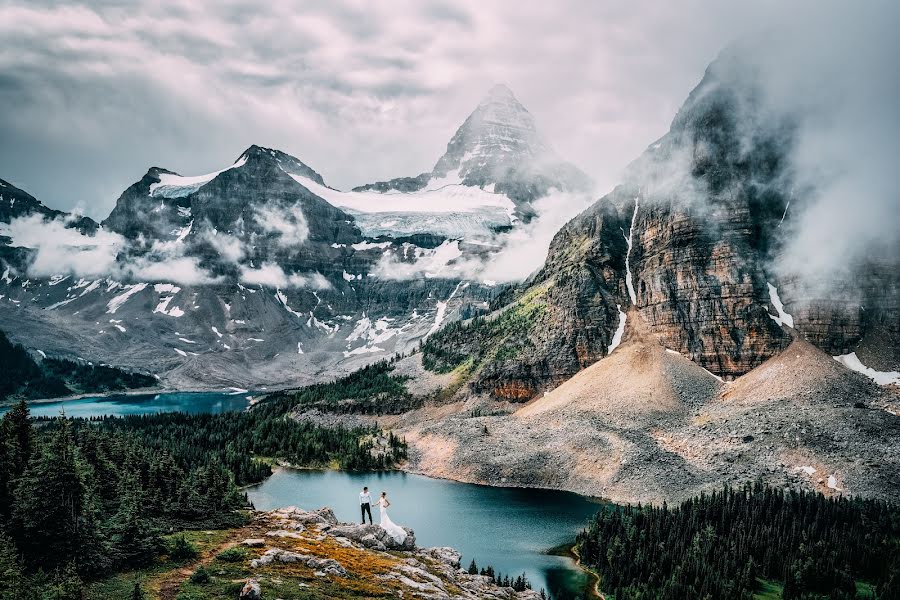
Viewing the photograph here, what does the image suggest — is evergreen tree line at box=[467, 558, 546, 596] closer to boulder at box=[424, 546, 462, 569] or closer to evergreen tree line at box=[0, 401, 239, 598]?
boulder at box=[424, 546, 462, 569]

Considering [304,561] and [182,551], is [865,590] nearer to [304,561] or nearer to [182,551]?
[304,561]

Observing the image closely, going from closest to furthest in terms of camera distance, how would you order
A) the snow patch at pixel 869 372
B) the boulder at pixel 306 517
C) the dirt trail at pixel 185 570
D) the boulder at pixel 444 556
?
the dirt trail at pixel 185 570 < the boulder at pixel 306 517 < the boulder at pixel 444 556 < the snow patch at pixel 869 372

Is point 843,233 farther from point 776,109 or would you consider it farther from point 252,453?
point 252,453

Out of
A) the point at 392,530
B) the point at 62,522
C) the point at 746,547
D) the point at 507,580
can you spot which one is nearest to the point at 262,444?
the point at 507,580

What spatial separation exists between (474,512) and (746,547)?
40587 mm

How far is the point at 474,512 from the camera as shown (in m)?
106

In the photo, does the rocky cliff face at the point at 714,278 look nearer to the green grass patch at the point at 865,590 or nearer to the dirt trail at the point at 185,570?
the green grass patch at the point at 865,590

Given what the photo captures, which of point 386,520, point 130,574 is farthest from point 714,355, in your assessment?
point 130,574

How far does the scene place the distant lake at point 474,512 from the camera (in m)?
80.4

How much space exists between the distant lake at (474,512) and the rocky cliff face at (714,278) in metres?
61.3

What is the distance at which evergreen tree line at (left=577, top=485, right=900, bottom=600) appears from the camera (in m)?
69.3

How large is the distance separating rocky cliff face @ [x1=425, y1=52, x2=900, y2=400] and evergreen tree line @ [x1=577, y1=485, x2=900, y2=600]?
6062 centimetres

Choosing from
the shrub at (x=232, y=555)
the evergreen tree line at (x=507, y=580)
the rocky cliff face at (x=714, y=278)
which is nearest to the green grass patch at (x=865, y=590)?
the evergreen tree line at (x=507, y=580)

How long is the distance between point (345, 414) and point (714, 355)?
329 ft
